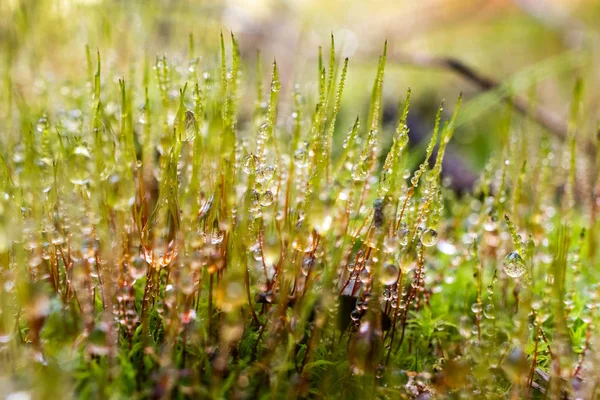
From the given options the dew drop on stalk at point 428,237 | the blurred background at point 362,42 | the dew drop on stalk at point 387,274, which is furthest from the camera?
the blurred background at point 362,42

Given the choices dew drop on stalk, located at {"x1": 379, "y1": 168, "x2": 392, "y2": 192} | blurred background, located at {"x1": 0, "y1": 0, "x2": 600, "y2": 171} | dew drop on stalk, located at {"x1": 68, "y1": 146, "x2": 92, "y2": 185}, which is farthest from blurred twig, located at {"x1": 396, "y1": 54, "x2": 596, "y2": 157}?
dew drop on stalk, located at {"x1": 68, "y1": 146, "x2": 92, "y2": 185}

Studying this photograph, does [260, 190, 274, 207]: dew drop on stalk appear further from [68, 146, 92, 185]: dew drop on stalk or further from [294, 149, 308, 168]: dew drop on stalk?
[68, 146, 92, 185]: dew drop on stalk

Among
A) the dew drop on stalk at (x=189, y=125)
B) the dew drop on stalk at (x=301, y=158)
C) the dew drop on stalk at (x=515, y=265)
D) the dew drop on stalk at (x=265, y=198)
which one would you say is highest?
the dew drop on stalk at (x=189, y=125)

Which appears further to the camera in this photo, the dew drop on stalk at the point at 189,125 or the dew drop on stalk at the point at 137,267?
the dew drop on stalk at the point at 189,125

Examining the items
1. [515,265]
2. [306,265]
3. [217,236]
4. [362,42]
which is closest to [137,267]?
[217,236]

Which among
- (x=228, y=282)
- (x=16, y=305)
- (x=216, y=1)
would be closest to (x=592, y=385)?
(x=228, y=282)

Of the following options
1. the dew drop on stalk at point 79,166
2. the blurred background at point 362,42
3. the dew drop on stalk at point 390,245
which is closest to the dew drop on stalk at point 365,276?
the dew drop on stalk at point 390,245

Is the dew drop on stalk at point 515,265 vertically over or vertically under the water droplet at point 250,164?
under

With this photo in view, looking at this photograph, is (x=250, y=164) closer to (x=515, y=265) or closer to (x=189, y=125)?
(x=189, y=125)

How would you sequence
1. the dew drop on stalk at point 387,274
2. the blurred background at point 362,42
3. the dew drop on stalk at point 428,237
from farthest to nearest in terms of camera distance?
the blurred background at point 362,42, the dew drop on stalk at point 428,237, the dew drop on stalk at point 387,274

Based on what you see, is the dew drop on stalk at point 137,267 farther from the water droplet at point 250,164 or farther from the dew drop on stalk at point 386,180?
the dew drop on stalk at point 386,180
